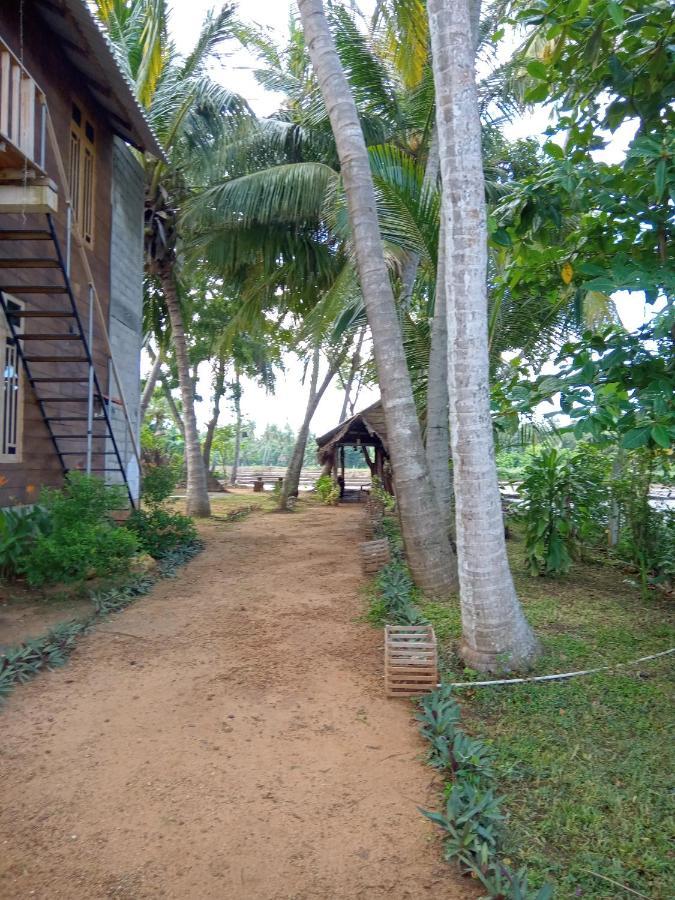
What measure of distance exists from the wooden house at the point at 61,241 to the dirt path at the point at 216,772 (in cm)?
341

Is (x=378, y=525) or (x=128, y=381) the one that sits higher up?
(x=128, y=381)

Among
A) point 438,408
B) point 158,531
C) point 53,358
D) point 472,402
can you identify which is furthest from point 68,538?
point 438,408

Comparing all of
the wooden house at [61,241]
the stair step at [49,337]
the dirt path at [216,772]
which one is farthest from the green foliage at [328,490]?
the dirt path at [216,772]

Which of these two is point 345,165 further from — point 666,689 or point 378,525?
point 378,525

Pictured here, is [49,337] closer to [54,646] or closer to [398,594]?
[54,646]

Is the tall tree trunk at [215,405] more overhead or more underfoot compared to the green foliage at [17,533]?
more overhead

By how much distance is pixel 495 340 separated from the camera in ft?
32.0

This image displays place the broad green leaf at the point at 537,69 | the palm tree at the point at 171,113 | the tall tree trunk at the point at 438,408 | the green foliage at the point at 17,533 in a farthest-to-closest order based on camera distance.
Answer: the palm tree at the point at 171,113
the tall tree trunk at the point at 438,408
the green foliage at the point at 17,533
the broad green leaf at the point at 537,69

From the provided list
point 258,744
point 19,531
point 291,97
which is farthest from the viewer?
point 291,97

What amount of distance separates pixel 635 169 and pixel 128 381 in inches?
365

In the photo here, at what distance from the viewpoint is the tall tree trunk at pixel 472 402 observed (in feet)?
15.9

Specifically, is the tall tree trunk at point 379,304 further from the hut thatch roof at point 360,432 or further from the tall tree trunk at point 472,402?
the hut thatch roof at point 360,432

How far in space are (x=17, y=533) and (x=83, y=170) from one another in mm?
5613

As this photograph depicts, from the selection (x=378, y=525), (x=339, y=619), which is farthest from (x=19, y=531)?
(x=378, y=525)
